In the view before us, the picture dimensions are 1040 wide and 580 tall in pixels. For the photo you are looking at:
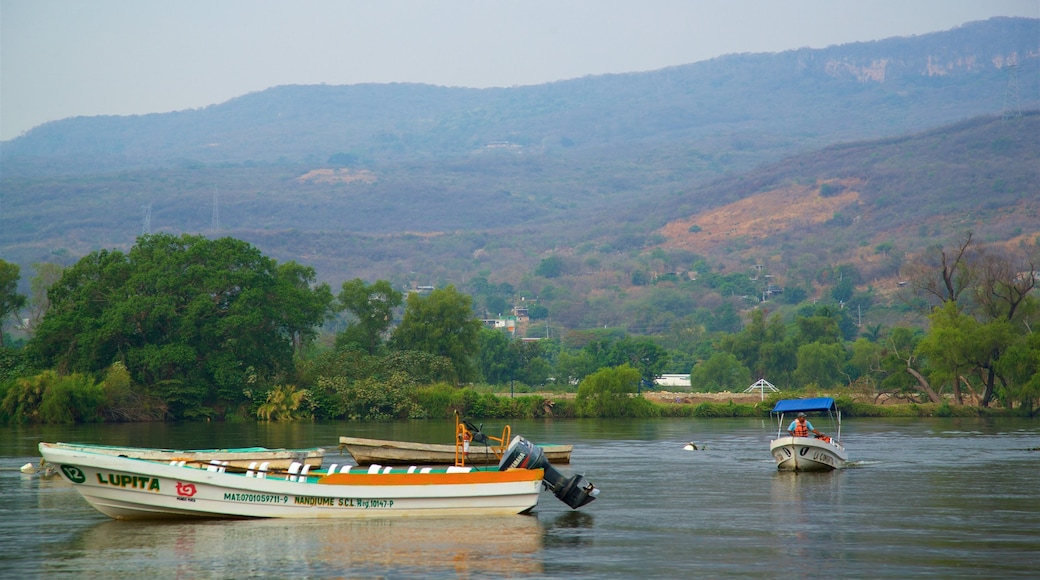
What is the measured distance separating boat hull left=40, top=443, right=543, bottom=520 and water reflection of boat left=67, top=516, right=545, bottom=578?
0.32 metres

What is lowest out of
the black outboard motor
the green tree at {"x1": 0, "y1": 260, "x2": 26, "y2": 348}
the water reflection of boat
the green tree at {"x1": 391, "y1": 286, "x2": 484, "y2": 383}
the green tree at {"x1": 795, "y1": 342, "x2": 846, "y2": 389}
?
the green tree at {"x1": 795, "y1": 342, "x2": 846, "y2": 389}

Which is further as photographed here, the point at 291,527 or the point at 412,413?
the point at 412,413

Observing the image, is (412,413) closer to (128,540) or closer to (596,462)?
(596,462)

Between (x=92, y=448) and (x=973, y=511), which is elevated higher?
(x=92, y=448)

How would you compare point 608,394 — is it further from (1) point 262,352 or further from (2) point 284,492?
(2) point 284,492

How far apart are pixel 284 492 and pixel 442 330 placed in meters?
65.5

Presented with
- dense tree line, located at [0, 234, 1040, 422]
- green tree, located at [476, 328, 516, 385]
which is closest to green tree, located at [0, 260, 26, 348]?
dense tree line, located at [0, 234, 1040, 422]

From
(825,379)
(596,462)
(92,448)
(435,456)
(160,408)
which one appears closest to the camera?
(92,448)

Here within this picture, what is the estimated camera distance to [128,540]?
26734 mm

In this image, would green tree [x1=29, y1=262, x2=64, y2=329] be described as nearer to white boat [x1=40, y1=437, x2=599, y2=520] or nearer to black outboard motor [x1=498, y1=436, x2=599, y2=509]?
white boat [x1=40, y1=437, x2=599, y2=520]

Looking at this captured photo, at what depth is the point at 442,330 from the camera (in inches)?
3693

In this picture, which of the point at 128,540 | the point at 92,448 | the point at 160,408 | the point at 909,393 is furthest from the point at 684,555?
the point at 909,393

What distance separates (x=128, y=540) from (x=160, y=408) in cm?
5008

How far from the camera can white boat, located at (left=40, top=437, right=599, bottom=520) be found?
91.5ft
